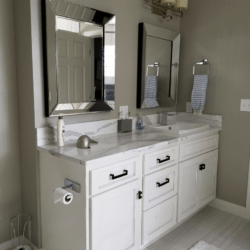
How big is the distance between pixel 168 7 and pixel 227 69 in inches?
32.9

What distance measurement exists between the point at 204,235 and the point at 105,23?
1981 millimetres

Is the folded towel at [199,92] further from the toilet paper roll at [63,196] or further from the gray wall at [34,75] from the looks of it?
the toilet paper roll at [63,196]

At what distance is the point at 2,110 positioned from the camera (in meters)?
1.85

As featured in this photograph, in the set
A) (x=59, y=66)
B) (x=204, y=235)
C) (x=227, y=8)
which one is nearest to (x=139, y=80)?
(x=59, y=66)

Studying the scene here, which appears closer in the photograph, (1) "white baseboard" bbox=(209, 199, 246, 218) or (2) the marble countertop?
(2) the marble countertop

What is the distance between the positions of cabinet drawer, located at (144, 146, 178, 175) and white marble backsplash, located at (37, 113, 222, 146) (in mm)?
511

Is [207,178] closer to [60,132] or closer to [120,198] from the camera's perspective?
[120,198]

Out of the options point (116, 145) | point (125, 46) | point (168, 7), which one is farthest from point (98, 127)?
point (168, 7)

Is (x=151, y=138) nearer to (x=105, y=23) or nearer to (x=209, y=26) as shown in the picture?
(x=105, y=23)

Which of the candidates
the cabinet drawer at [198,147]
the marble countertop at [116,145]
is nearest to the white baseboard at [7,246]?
the marble countertop at [116,145]

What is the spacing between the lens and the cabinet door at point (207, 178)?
2.51m

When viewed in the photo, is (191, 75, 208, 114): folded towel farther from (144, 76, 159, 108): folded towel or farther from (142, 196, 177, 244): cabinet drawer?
(142, 196, 177, 244): cabinet drawer

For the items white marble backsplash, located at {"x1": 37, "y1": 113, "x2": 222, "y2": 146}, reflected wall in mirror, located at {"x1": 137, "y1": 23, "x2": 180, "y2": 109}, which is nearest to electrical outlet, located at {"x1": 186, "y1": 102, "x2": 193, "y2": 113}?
white marble backsplash, located at {"x1": 37, "y1": 113, "x2": 222, "y2": 146}

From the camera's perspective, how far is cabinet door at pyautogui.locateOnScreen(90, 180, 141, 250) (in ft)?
5.22
